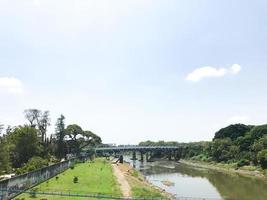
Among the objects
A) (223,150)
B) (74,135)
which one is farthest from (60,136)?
(223,150)

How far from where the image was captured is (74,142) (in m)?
143

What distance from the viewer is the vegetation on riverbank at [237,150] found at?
107m

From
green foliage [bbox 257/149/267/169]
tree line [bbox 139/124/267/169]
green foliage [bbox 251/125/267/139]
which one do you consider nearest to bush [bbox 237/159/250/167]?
tree line [bbox 139/124/267/169]

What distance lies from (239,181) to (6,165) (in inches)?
2087

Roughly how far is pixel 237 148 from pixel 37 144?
67970 millimetres

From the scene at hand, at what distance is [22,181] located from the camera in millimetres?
52750

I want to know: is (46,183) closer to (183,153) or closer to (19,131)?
(19,131)

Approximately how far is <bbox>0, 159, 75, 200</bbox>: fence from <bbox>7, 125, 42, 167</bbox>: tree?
13.4m

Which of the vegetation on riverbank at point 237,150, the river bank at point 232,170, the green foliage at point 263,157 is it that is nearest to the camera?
the river bank at point 232,170

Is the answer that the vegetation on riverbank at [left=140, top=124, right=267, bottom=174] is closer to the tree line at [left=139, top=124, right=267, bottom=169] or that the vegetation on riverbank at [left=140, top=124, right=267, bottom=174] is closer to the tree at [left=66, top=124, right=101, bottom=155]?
the tree line at [left=139, top=124, right=267, bottom=169]

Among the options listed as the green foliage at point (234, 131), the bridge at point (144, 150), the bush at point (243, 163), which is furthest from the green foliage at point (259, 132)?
the bridge at point (144, 150)

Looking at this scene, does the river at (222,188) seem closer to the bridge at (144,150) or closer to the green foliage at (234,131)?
the green foliage at (234,131)

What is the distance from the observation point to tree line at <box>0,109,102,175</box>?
232ft

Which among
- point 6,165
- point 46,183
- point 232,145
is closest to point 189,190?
point 46,183
